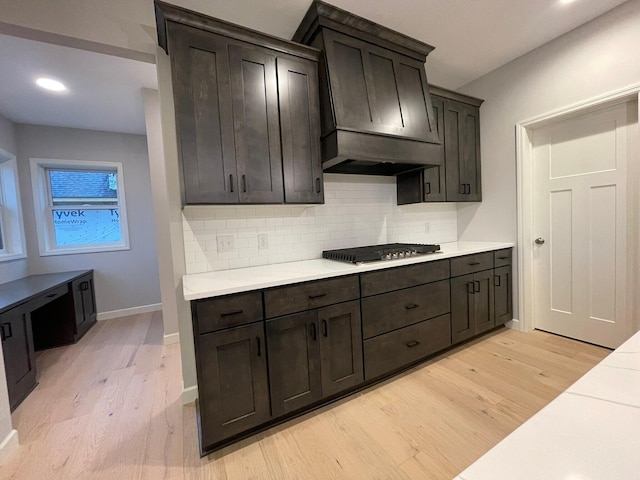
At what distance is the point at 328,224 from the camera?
2.53 m

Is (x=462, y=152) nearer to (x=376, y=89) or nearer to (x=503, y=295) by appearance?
(x=376, y=89)

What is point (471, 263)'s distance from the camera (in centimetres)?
255

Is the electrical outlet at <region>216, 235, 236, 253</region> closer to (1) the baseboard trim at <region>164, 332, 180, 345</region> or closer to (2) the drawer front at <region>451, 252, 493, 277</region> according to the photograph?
(1) the baseboard trim at <region>164, 332, 180, 345</region>

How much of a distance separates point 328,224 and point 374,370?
4.13 ft

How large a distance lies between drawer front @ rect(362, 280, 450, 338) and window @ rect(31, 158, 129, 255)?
3.97 metres

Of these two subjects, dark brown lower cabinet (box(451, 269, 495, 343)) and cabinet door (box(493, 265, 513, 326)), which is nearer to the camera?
dark brown lower cabinet (box(451, 269, 495, 343))

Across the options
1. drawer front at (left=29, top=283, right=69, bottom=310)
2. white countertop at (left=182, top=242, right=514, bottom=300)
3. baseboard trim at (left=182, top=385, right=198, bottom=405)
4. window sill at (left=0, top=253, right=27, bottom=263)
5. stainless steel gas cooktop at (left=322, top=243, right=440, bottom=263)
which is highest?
window sill at (left=0, top=253, right=27, bottom=263)

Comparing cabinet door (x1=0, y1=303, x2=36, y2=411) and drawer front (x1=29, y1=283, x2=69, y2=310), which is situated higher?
drawer front (x1=29, y1=283, x2=69, y2=310)

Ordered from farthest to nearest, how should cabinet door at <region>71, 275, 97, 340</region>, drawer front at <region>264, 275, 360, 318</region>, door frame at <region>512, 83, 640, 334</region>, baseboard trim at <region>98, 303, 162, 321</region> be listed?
1. baseboard trim at <region>98, 303, 162, 321</region>
2. cabinet door at <region>71, 275, 97, 340</region>
3. door frame at <region>512, 83, 640, 334</region>
4. drawer front at <region>264, 275, 360, 318</region>

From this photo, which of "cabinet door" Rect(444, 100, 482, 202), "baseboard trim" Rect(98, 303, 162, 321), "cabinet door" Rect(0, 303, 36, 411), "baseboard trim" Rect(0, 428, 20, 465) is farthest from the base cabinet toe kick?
"baseboard trim" Rect(98, 303, 162, 321)

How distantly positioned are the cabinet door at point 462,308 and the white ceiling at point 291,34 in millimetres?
2086

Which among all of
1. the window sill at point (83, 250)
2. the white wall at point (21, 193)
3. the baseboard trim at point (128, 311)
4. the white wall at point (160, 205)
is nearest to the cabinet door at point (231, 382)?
the white wall at point (160, 205)

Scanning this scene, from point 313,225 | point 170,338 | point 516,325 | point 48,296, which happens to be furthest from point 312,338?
point 48,296

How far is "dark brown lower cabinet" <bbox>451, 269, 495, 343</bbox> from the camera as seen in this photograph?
8.04 ft
